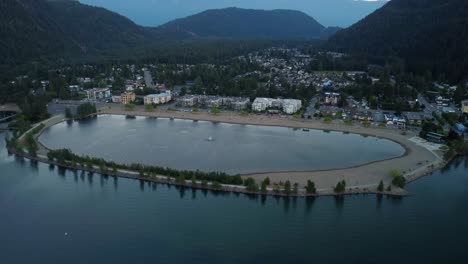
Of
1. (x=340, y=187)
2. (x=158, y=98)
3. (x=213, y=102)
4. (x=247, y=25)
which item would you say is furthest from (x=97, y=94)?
(x=247, y=25)

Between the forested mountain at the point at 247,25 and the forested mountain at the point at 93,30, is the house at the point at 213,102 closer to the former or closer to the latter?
the forested mountain at the point at 93,30

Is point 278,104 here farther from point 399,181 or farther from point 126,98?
point 399,181

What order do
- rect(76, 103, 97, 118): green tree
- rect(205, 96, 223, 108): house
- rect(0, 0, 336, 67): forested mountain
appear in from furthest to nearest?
rect(0, 0, 336, 67): forested mountain < rect(205, 96, 223, 108): house < rect(76, 103, 97, 118): green tree

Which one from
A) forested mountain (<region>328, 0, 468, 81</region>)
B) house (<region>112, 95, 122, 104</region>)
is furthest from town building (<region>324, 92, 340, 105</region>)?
house (<region>112, 95, 122, 104</region>)

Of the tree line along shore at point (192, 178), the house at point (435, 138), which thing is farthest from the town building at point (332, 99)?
the tree line along shore at point (192, 178)

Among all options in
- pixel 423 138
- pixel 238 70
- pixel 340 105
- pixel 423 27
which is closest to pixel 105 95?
pixel 238 70

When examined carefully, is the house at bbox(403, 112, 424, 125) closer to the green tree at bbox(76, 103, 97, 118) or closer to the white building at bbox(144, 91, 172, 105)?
the white building at bbox(144, 91, 172, 105)
